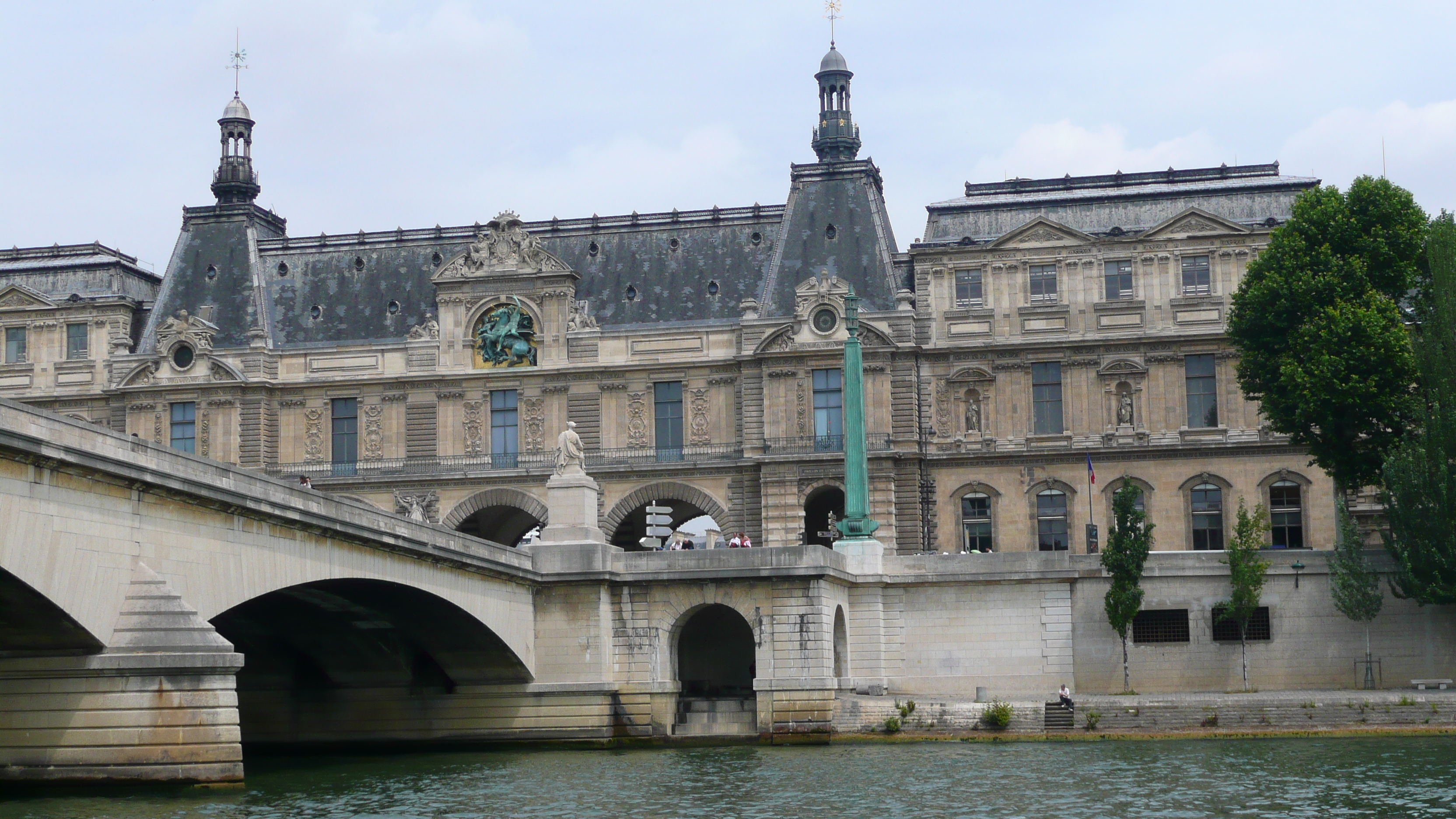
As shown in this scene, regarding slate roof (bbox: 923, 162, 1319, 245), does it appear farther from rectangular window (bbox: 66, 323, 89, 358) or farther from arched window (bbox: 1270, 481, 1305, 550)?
rectangular window (bbox: 66, 323, 89, 358)

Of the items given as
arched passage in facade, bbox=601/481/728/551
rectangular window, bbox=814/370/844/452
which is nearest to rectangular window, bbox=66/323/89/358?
arched passage in facade, bbox=601/481/728/551

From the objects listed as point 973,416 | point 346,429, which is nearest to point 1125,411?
point 973,416

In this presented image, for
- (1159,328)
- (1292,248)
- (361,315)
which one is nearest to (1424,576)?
(1292,248)

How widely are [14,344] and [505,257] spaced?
20.7 m

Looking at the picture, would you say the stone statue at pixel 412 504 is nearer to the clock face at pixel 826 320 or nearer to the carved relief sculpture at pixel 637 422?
the carved relief sculpture at pixel 637 422

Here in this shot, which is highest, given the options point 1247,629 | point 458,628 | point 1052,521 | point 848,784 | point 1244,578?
point 1052,521

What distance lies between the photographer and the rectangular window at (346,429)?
7588 centimetres

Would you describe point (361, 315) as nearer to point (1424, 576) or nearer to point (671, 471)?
point (671, 471)

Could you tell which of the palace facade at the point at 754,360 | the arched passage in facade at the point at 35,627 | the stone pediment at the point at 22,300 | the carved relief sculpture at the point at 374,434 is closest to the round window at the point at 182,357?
the palace facade at the point at 754,360

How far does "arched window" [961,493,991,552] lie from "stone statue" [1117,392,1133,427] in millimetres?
5411

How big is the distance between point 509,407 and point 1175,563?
87.3 ft

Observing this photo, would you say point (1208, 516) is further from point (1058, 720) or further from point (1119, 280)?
point (1058, 720)

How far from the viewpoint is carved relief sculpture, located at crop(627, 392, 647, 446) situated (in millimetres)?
73562

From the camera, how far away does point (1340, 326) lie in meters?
59.3
